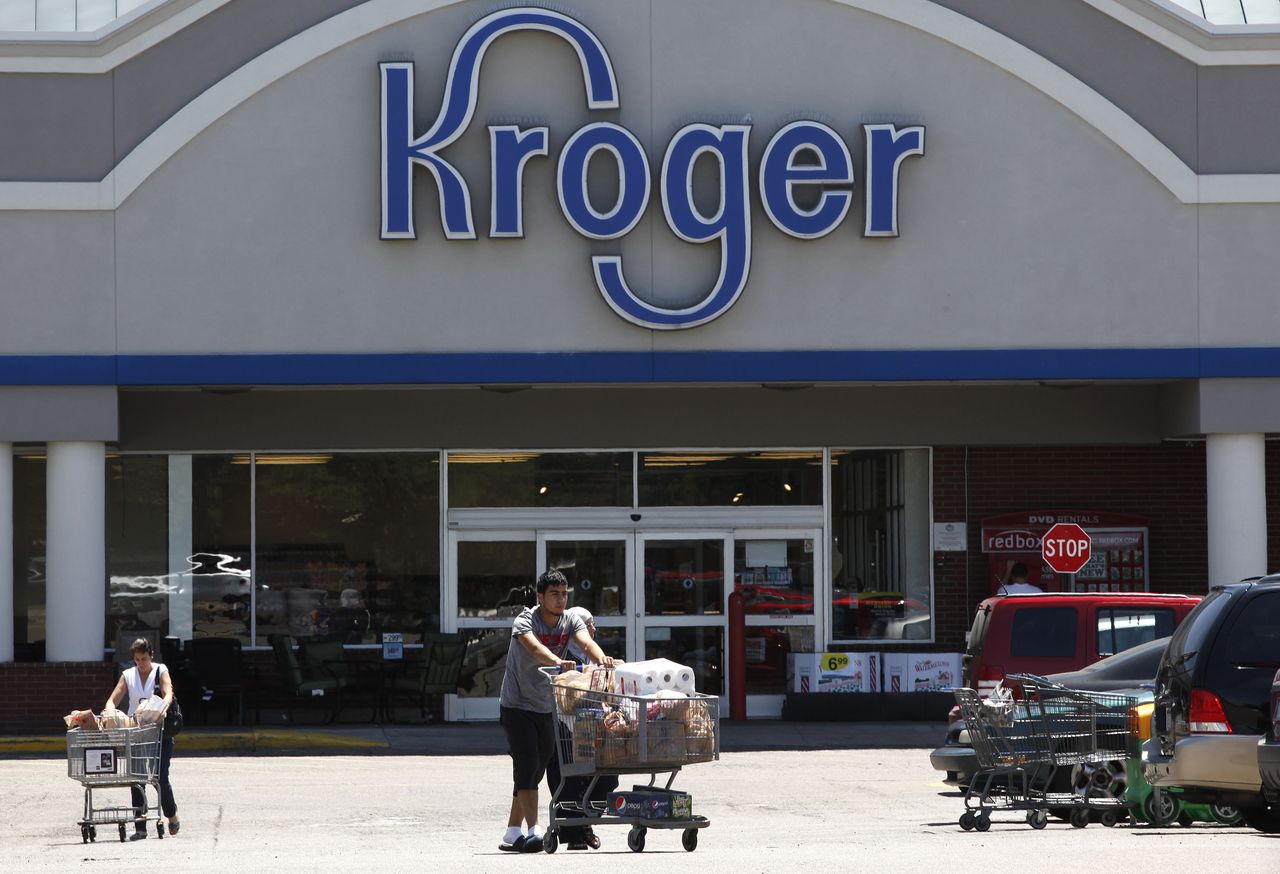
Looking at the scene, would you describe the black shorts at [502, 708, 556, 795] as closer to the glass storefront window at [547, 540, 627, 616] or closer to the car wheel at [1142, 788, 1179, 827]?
the car wheel at [1142, 788, 1179, 827]

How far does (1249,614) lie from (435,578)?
13.6m

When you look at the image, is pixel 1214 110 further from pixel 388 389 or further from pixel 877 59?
pixel 388 389

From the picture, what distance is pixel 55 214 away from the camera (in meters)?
20.3

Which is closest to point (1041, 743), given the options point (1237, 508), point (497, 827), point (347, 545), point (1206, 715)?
point (1206, 715)

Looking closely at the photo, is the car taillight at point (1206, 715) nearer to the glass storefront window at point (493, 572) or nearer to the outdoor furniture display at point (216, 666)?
the glass storefront window at point (493, 572)

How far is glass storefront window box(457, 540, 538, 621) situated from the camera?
77.3ft

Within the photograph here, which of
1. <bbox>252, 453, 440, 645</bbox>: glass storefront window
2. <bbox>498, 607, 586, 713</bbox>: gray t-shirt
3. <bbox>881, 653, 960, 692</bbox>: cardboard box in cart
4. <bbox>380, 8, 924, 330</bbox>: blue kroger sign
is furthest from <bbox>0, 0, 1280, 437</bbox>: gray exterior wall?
<bbox>498, 607, 586, 713</bbox>: gray t-shirt

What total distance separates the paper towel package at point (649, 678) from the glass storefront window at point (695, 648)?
11968 millimetres

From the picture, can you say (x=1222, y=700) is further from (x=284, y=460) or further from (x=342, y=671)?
(x=284, y=460)

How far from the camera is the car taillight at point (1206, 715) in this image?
1138 centimetres

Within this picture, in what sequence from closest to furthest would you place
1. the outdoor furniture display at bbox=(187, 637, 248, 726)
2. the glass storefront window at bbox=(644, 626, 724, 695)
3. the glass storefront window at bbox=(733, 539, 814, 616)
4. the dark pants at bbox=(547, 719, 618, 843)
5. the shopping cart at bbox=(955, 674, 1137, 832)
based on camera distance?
the dark pants at bbox=(547, 719, 618, 843)
the shopping cart at bbox=(955, 674, 1137, 832)
the outdoor furniture display at bbox=(187, 637, 248, 726)
the glass storefront window at bbox=(644, 626, 724, 695)
the glass storefront window at bbox=(733, 539, 814, 616)

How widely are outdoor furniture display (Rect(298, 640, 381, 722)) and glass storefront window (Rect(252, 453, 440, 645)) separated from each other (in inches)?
13.8

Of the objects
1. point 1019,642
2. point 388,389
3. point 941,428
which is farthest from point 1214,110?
point 388,389

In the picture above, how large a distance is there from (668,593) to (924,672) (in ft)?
11.0
